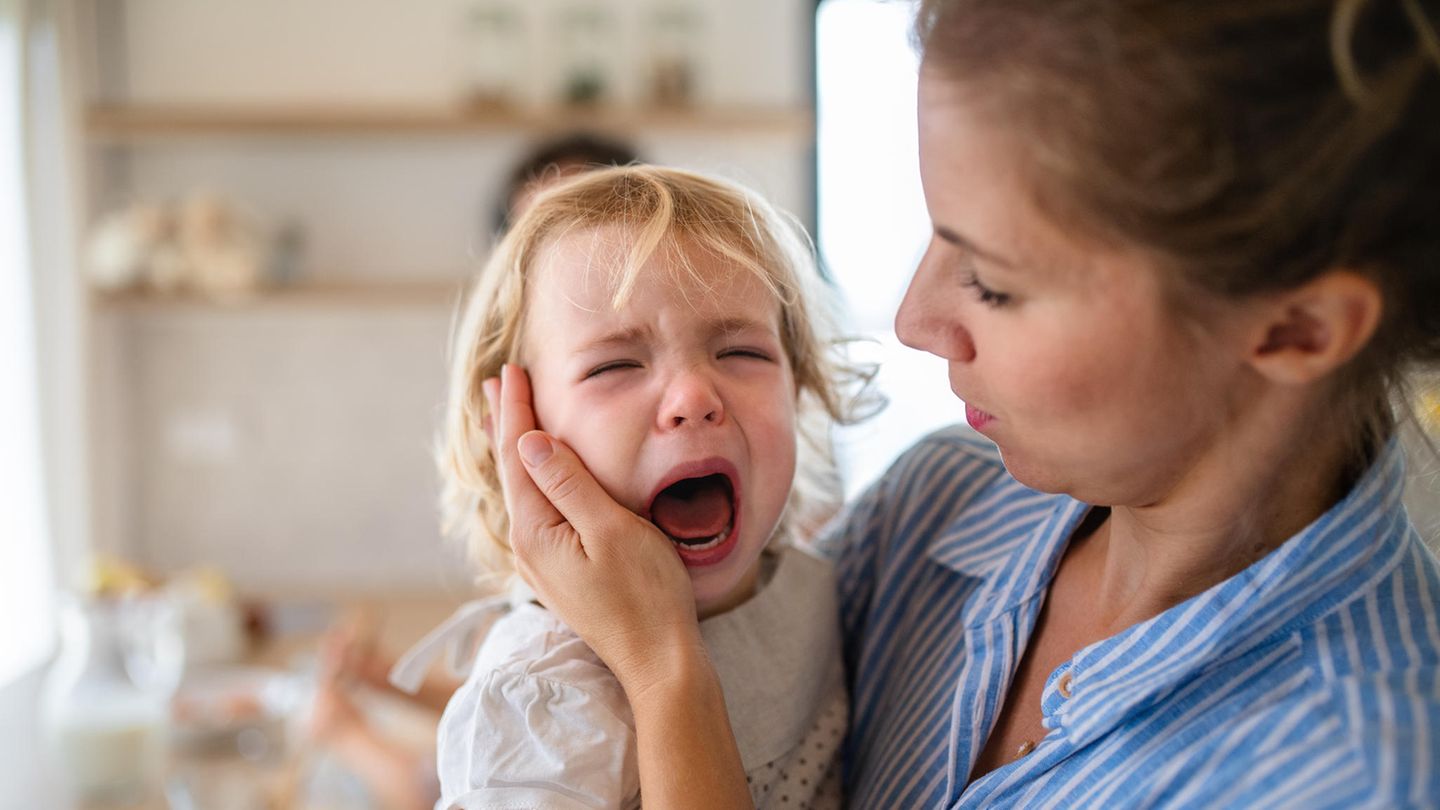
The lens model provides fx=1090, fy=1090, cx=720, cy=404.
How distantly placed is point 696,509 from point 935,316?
0.33m

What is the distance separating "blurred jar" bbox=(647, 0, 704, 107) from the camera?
329 centimetres

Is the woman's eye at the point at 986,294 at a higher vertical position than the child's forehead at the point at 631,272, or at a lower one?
higher

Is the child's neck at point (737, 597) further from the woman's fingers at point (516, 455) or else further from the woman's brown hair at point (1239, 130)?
the woman's brown hair at point (1239, 130)

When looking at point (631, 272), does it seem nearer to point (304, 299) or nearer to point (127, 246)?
point (304, 299)

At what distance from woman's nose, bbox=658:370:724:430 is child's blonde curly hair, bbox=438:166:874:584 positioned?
0.29 feet

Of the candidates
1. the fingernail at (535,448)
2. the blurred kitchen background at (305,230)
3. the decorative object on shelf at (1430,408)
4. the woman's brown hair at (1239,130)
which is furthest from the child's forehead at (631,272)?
the blurred kitchen background at (305,230)

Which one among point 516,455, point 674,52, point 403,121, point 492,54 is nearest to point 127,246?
point 403,121

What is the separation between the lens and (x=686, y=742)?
2.61 ft

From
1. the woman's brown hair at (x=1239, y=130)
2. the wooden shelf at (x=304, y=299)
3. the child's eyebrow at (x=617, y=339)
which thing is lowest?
the wooden shelf at (x=304, y=299)

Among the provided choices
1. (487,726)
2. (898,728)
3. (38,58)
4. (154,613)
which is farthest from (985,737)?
(38,58)

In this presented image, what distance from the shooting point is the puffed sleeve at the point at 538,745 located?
0.84m

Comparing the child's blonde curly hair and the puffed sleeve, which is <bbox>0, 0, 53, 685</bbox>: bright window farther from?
the puffed sleeve

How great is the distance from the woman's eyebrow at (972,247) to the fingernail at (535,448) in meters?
0.39

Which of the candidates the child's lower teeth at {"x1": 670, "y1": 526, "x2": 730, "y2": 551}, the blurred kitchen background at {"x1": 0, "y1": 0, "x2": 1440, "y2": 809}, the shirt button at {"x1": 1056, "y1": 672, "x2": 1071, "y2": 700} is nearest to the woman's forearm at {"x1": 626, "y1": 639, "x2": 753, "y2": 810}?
the child's lower teeth at {"x1": 670, "y1": 526, "x2": 730, "y2": 551}
